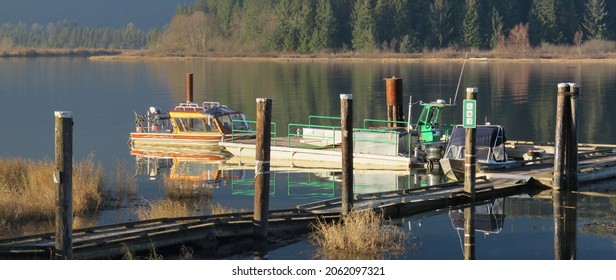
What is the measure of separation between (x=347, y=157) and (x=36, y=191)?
278 inches

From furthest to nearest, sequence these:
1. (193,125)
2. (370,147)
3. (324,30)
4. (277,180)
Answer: (324,30)
(193,125)
(370,147)
(277,180)

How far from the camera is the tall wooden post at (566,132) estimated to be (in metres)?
25.4

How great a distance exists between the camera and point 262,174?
1997 cm

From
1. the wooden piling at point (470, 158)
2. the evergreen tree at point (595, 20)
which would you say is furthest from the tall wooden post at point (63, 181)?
the evergreen tree at point (595, 20)

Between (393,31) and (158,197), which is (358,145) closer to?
(158,197)

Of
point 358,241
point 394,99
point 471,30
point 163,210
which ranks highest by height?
point 471,30

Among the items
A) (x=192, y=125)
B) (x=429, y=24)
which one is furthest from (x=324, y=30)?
(x=192, y=125)

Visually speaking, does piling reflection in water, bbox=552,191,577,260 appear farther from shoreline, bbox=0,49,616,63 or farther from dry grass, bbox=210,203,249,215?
shoreline, bbox=0,49,616,63

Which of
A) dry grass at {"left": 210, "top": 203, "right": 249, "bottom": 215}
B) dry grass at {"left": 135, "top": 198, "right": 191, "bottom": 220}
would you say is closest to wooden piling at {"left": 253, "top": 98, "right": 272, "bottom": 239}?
dry grass at {"left": 210, "top": 203, "right": 249, "bottom": 215}

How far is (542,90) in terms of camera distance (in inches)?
2842

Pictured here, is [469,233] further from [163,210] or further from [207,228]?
[163,210]

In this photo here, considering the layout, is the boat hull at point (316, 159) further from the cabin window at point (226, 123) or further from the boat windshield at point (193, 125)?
the boat windshield at point (193, 125)

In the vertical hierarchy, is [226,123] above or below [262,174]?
above

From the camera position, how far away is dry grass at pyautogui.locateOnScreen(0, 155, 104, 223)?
22.8 m
